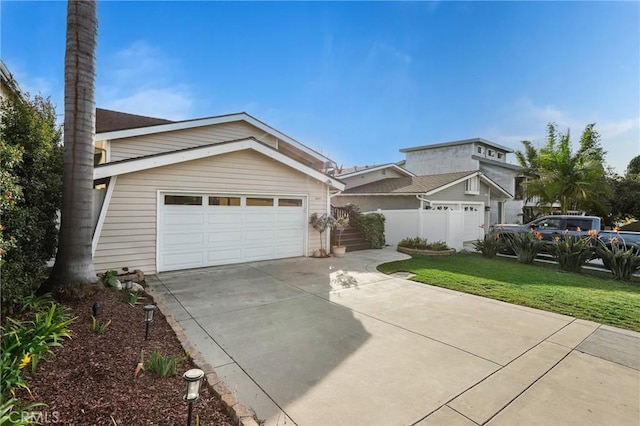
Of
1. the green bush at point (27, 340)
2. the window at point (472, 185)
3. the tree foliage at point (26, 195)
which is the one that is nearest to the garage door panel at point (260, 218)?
the tree foliage at point (26, 195)

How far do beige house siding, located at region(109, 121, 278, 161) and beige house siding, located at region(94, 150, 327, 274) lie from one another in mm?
3499

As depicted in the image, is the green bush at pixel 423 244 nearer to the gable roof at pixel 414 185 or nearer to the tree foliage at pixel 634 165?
the gable roof at pixel 414 185

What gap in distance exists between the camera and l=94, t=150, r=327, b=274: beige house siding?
7.28 m

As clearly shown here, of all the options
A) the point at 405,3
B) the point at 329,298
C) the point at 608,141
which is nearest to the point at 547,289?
the point at 329,298

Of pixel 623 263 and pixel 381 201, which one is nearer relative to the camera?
pixel 623 263

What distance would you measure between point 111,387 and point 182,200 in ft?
20.3

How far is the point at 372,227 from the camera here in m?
13.4

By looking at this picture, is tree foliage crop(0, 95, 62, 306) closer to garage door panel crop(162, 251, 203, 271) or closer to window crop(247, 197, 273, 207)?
garage door panel crop(162, 251, 203, 271)

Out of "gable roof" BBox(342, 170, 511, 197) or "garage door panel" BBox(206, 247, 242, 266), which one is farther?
"gable roof" BBox(342, 170, 511, 197)

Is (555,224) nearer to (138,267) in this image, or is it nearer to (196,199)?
(196,199)

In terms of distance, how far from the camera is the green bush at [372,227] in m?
13.3

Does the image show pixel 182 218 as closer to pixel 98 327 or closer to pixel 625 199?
pixel 98 327

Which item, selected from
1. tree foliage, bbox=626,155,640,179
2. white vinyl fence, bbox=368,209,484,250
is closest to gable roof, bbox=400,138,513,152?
tree foliage, bbox=626,155,640,179

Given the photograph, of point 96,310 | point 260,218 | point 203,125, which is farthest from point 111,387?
point 203,125
